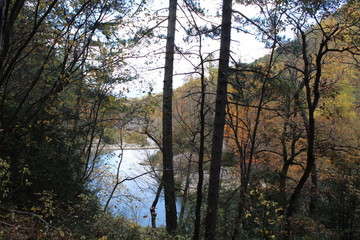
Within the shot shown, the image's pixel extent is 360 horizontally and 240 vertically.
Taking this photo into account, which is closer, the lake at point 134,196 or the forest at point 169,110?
the forest at point 169,110

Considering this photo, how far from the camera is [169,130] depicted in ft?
24.6

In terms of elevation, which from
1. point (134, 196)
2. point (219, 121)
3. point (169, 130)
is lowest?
point (134, 196)

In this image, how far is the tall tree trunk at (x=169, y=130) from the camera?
279 inches

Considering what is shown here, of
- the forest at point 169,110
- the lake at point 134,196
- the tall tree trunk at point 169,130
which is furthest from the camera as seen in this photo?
the lake at point 134,196

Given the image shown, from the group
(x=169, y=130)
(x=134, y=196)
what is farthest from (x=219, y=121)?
(x=134, y=196)

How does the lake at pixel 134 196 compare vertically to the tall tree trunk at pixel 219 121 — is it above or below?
below

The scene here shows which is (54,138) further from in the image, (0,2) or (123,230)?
Answer: (0,2)

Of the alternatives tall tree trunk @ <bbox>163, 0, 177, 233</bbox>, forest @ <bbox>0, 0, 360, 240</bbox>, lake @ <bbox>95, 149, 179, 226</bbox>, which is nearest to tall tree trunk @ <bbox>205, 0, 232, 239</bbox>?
forest @ <bbox>0, 0, 360, 240</bbox>

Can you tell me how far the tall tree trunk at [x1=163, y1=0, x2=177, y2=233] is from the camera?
7.10m

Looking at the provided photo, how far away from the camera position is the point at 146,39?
785cm

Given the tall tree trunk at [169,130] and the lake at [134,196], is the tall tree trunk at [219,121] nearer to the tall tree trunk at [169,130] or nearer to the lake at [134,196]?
the tall tree trunk at [169,130]

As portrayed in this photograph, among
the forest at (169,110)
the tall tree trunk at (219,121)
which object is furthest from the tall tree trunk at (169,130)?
the tall tree trunk at (219,121)

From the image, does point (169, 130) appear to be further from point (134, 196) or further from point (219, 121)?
point (134, 196)

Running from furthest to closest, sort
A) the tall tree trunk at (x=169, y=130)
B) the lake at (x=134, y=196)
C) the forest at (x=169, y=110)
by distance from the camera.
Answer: the lake at (x=134, y=196) → the tall tree trunk at (x=169, y=130) → the forest at (x=169, y=110)
